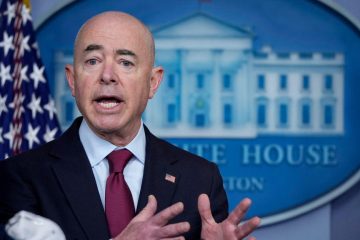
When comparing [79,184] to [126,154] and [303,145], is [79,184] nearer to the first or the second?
[126,154]

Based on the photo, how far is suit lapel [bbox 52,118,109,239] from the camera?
6.20ft

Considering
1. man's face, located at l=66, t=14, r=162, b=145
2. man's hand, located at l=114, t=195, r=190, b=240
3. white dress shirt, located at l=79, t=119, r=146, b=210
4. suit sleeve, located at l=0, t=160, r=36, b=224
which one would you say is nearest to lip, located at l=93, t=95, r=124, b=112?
man's face, located at l=66, t=14, r=162, b=145

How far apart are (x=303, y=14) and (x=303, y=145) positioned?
650 millimetres

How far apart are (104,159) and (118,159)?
4 cm

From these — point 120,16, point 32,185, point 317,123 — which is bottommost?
point 32,185

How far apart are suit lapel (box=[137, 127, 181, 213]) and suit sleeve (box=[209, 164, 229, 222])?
115mm

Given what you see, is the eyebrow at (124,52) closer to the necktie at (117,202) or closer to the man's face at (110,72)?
the man's face at (110,72)

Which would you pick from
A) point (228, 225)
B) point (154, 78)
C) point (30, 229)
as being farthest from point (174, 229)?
point (154, 78)

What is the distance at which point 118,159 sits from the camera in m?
2.02

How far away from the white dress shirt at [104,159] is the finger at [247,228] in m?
0.33

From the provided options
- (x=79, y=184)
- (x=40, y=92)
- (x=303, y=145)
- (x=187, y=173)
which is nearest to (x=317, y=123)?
(x=303, y=145)

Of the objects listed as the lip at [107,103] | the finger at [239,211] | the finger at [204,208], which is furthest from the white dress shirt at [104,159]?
the finger at [239,211]

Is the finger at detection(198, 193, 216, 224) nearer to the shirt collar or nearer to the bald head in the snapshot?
the shirt collar

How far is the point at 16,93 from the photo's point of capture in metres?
3.43
